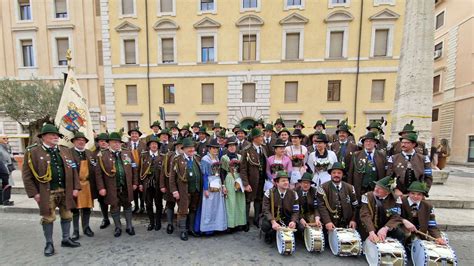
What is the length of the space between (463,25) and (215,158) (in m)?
25.2

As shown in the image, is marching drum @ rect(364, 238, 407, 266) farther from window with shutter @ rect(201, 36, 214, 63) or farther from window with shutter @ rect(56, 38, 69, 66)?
window with shutter @ rect(56, 38, 69, 66)

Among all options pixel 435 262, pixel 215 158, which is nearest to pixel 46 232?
pixel 215 158

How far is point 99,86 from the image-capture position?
18547mm

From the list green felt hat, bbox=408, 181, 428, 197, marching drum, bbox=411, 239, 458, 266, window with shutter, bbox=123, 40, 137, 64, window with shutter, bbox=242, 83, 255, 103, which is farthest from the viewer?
window with shutter, bbox=123, 40, 137, 64

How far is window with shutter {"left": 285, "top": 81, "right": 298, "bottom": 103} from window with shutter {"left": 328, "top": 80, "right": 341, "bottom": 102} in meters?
2.46

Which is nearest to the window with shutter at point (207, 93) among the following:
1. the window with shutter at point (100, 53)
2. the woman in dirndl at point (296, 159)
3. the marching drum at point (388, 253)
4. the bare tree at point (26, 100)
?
the window with shutter at point (100, 53)

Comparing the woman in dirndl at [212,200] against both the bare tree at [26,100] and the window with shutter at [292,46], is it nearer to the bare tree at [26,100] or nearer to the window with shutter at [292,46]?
the bare tree at [26,100]

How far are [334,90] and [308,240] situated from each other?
15102 mm

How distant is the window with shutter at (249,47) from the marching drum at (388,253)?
1555cm

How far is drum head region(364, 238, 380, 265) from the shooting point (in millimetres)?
3201

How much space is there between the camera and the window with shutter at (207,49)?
1727cm

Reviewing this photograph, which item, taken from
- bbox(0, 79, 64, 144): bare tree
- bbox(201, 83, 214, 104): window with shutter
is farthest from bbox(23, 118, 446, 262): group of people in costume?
bbox(0, 79, 64, 144): bare tree

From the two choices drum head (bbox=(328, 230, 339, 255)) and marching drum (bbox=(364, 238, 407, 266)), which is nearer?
marching drum (bbox=(364, 238, 407, 266))

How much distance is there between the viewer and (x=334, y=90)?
654 inches
